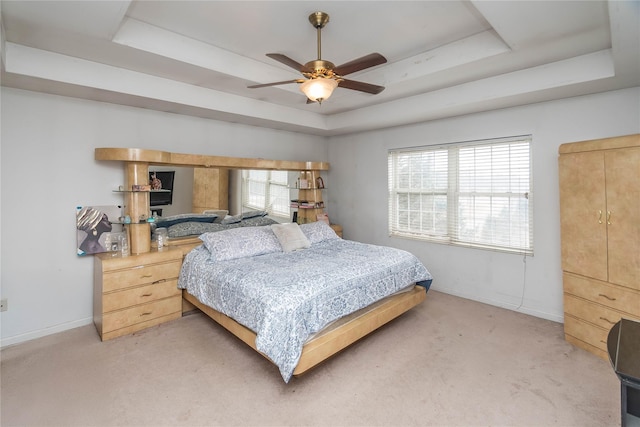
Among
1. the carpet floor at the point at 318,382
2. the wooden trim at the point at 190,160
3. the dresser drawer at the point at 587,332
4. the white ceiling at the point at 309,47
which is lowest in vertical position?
the carpet floor at the point at 318,382

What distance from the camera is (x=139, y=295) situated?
9.61 feet

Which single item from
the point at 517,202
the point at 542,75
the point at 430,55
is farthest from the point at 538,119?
the point at 430,55

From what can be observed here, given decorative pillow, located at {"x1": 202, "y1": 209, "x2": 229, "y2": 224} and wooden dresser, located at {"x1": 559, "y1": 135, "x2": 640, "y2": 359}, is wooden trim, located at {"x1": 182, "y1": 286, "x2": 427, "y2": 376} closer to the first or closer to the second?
decorative pillow, located at {"x1": 202, "y1": 209, "x2": 229, "y2": 224}

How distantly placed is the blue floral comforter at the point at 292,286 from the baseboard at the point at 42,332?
1.02 meters

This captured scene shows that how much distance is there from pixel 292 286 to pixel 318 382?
2.31 ft

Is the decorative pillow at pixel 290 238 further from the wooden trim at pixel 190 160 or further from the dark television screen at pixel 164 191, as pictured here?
the dark television screen at pixel 164 191

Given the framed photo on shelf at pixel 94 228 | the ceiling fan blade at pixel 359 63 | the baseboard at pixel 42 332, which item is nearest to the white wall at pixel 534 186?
the ceiling fan blade at pixel 359 63

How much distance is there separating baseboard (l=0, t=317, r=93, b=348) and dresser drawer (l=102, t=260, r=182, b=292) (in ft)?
2.35

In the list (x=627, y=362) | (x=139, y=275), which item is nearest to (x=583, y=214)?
(x=627, y=362)

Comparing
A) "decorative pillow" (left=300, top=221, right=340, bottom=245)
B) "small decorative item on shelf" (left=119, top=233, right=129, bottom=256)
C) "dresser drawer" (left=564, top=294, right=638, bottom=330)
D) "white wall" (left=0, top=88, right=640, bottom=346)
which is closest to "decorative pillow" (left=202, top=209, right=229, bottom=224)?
"white wall" (left=0, top=88, right=640, bottom=346)

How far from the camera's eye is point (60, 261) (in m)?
2.97

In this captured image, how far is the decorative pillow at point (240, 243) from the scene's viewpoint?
3.10 meters

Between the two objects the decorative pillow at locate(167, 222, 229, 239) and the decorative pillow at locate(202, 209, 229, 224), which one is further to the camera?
the decorative pillow at locate(202, 209, 229, 224)

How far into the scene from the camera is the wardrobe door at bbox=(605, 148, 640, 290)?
2.27 meters
